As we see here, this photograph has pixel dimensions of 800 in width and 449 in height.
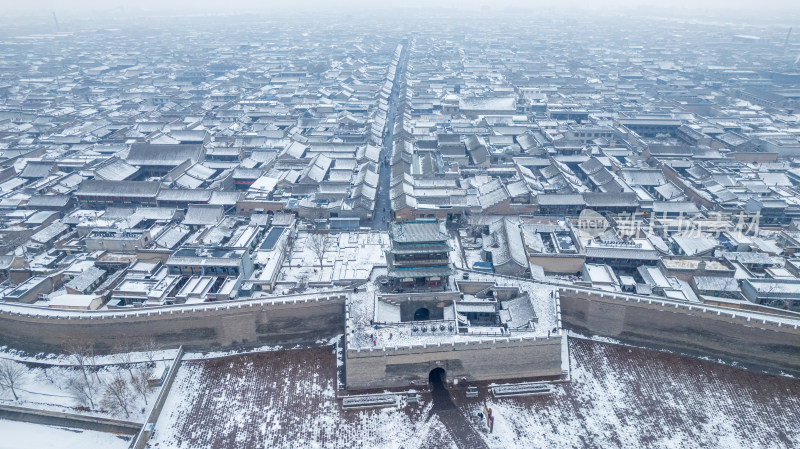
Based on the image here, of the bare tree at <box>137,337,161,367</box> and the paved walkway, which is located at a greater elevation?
the bare tree at <box>137,337,161,367</box>

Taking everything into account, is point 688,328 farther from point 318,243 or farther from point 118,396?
point 118,396

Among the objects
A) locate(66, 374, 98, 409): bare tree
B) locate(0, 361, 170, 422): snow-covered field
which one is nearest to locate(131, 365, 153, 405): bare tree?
locate(0, 361, 170, 422): snow-covered field

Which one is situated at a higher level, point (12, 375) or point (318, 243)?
point (318, 243)

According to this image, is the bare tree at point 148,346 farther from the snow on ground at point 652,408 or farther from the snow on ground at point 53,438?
the snow on ground at point 652,408

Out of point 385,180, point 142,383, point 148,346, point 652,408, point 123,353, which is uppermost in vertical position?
point 385,180

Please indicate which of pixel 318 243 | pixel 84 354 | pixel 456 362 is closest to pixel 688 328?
pixel 456 362

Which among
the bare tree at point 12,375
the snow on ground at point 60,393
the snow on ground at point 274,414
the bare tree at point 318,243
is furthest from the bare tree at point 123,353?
the bare tree at point 318,243

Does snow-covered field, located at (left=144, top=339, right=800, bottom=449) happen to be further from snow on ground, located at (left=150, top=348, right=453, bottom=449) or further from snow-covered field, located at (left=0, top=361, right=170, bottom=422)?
snow-covered field, located at (left=0, top=361, right=170, bottom=422)
